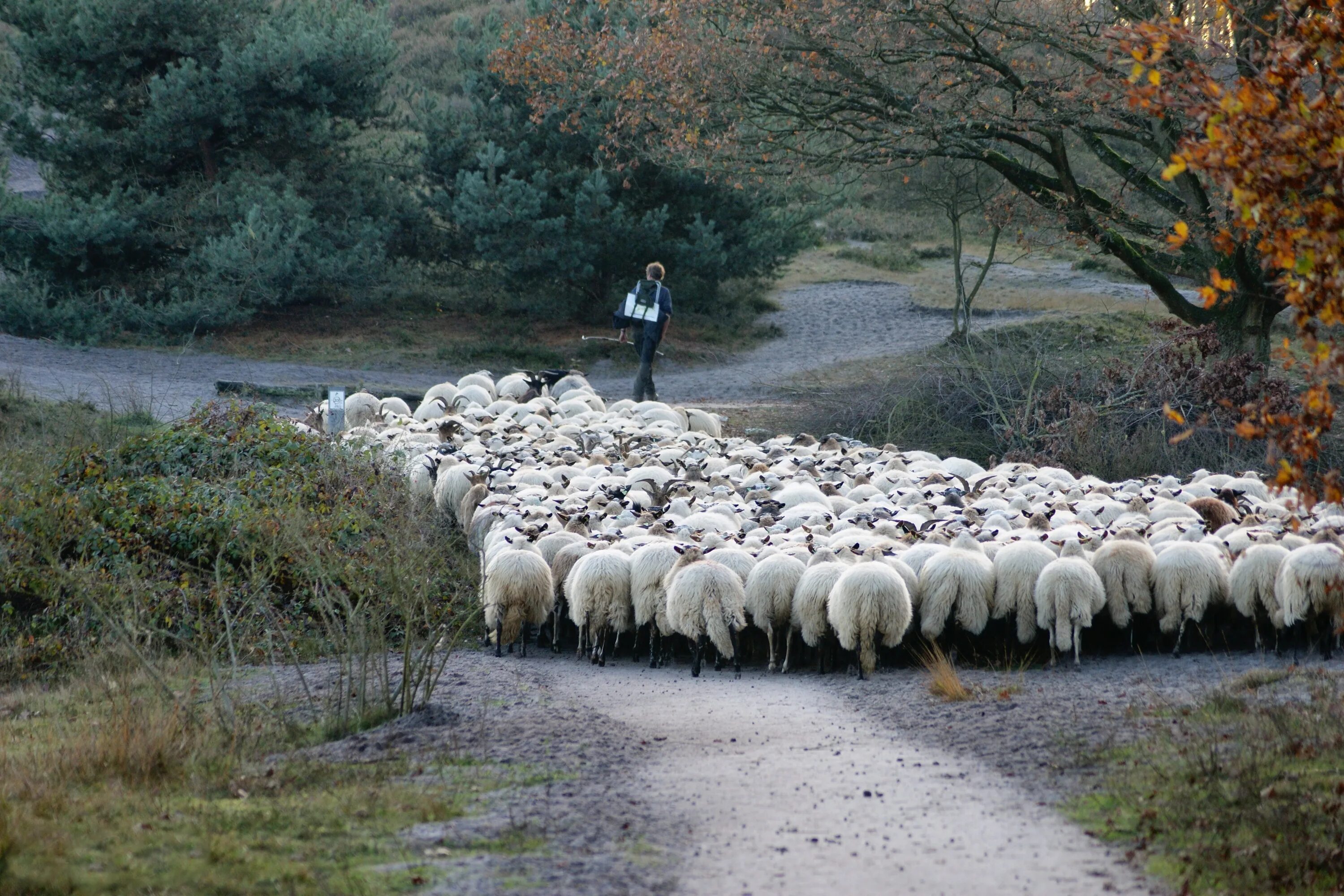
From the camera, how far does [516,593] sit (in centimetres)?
955

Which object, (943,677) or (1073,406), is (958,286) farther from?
(943,677)

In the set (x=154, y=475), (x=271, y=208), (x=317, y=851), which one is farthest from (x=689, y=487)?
(x=271, y=208)

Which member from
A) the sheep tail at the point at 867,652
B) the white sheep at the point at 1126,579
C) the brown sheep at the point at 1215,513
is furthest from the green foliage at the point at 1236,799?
the brown sheep at the point at 1215,513

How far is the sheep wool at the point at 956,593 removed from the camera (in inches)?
352

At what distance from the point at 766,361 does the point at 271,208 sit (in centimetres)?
1091

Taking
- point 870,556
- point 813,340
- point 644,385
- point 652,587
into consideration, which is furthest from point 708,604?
point 813,340

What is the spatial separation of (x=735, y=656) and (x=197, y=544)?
4.93 metres

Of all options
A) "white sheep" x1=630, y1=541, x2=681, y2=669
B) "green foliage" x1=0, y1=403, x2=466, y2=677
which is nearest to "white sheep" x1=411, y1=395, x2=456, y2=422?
"green foliage" x1=0, y1=403, x2=466, y2=677

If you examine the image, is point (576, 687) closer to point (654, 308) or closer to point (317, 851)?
point (317, 851)

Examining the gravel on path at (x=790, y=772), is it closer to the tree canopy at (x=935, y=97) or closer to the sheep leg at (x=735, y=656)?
the sheep leg at (x=735, y=656)

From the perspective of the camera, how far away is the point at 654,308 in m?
20.6

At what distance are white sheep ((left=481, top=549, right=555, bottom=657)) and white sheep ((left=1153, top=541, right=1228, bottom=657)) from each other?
423 centimetres

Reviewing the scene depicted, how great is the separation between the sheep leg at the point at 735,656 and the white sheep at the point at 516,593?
56.8 inches

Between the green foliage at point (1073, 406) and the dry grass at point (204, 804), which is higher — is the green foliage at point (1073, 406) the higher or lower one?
the higher one
